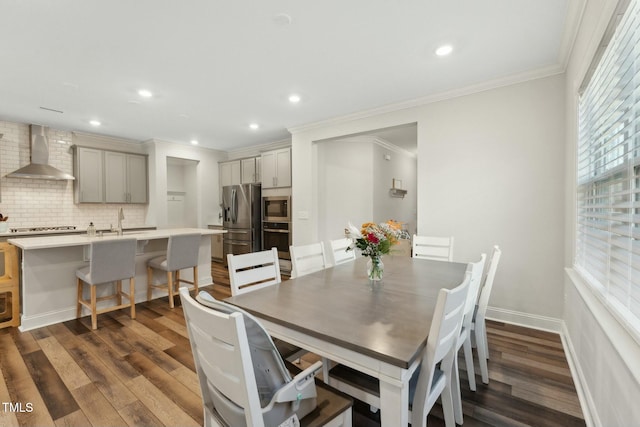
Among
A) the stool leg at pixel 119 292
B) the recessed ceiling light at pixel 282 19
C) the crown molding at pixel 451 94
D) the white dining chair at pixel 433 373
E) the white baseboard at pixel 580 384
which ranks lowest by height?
the white baseboard at pixel 580 384

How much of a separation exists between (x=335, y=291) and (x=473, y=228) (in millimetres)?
2198

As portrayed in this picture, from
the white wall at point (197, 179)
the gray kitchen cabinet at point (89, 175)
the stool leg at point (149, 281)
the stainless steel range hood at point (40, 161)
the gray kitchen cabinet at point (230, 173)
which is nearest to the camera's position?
the stool leg at point (149, 281)

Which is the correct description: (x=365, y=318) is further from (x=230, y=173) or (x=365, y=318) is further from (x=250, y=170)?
(x=230, y=173)

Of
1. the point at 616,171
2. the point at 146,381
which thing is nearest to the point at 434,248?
the point at 616,171

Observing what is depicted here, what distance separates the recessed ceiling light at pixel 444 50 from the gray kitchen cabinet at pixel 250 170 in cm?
407

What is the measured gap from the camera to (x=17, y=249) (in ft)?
10.2

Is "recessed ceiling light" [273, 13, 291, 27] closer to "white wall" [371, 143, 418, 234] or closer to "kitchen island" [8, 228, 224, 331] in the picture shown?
"kitchen island" [8, 228, 224, 331]

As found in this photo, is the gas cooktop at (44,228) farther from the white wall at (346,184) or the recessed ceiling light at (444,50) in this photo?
the recessed ceiling light at (444,50)

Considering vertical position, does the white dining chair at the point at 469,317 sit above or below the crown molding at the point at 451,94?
below

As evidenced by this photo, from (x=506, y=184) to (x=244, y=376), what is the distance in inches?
124

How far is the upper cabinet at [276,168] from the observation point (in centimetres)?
525

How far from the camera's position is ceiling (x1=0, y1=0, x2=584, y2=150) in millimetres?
1995

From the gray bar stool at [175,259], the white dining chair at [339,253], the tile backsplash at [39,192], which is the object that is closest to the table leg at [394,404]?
the white dining chair at [339,253]

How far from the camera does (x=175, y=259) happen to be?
3551mm
